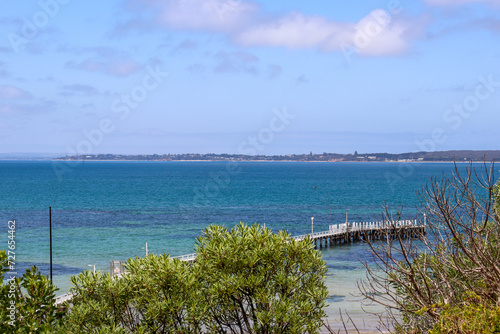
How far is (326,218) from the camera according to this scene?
3691 inches

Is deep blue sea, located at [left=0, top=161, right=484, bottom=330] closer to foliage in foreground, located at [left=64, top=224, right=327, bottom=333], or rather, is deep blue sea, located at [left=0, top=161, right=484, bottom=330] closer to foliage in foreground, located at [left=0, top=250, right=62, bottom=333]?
foliage in foreground, located at [left=64, top=224, right=327, bottom=333]

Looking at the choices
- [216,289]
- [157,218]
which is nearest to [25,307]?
[216,289]

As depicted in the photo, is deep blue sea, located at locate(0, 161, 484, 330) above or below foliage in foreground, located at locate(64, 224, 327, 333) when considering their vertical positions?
below

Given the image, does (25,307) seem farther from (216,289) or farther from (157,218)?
(157,218)

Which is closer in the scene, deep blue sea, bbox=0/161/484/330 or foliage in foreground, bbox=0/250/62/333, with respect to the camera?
foliage in foreground, bbox=0/250/62/333

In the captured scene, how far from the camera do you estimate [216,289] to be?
14688 mm

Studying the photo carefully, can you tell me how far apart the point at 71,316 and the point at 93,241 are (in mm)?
56633

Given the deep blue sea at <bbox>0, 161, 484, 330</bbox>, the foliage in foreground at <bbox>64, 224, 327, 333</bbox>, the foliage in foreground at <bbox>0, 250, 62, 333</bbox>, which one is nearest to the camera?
the foliage in foreground at <bbox>0, 250, 62, 333</bbox>

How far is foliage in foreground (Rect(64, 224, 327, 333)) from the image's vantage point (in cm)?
1462

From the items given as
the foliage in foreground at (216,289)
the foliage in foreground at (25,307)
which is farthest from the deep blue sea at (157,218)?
the foliage in foreground at (25,307)

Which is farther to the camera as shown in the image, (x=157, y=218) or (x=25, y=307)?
(x=157, y=218)

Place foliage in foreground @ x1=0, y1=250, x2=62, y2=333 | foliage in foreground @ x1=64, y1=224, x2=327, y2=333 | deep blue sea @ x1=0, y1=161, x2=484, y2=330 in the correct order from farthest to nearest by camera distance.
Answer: deep blue sea @ x1=0, y1=161, x2=484, y2=330 → foliage in foreground @ x1=64, y1=224, x2=327, y2=333 → foliage in foreground @ x1=0, y1=250, x2=62, y2=333

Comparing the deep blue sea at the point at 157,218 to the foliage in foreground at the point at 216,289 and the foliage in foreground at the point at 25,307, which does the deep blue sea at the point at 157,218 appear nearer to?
the foliage in foreground at the point at 216,289

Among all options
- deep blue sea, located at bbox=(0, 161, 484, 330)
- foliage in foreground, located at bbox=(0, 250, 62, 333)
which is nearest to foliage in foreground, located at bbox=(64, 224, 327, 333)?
foliage in foreground, located at bbox=(0, 250, 62, 333)
